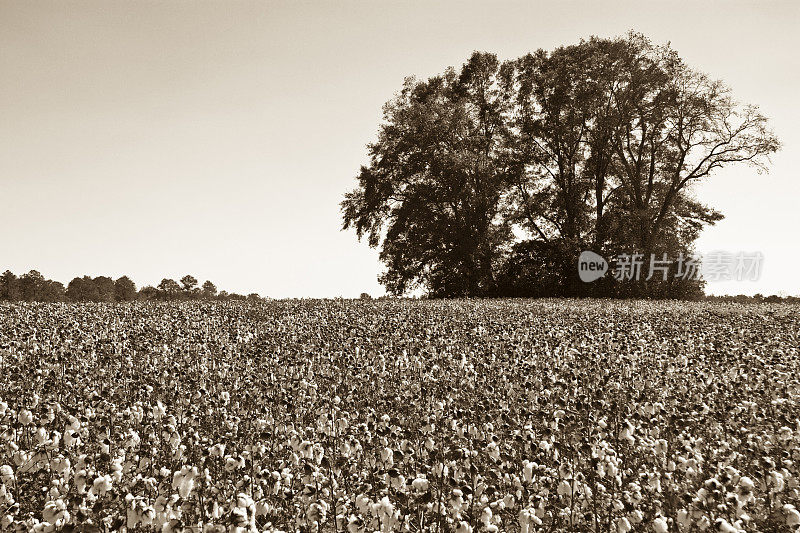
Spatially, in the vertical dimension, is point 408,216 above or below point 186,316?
above

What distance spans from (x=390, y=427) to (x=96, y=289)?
95.5 feet

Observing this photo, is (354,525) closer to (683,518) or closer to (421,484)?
(421,484)

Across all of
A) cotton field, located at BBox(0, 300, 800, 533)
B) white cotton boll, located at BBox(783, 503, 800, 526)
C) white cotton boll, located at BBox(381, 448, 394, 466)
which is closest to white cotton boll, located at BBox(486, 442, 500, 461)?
cotton field, located at BBox(0, 300, 800, 533)

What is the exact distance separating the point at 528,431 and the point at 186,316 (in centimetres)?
1204

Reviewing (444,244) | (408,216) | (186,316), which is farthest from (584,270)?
(186,316)

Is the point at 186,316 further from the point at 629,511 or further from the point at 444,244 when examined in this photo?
the point at 444,244

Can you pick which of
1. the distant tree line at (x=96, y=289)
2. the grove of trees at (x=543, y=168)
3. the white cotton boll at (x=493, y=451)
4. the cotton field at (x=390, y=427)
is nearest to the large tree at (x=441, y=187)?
the grove of trees at (x=543, y=168)

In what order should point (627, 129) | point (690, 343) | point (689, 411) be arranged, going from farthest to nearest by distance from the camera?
1. point (627, 129)
2. point (690, 343)
3. point (689, 411)

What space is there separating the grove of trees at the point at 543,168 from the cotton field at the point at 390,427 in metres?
24.1

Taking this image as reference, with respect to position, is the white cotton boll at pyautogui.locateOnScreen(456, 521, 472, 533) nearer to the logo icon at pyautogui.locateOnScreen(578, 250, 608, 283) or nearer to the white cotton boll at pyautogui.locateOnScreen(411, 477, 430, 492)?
the white cotton boll at pyautogui.locateOnScreen(411, 477, 430, 492)

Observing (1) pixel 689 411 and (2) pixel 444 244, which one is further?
(2) pixel 444 244

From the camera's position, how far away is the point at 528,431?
20.6 ft

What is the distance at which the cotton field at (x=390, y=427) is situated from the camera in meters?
4.70

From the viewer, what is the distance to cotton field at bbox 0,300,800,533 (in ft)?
15.4
